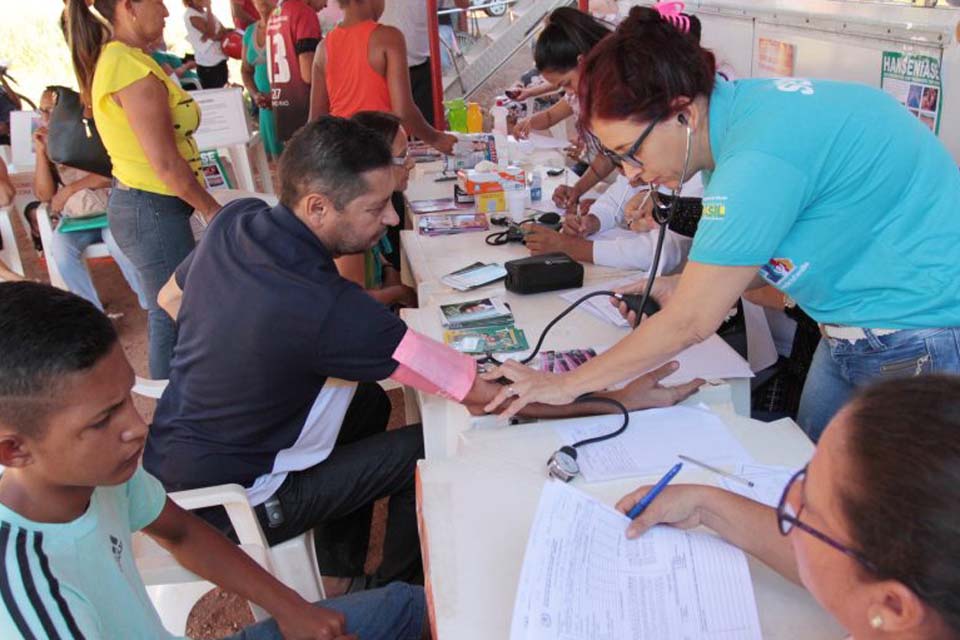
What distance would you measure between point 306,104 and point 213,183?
712 millimetres

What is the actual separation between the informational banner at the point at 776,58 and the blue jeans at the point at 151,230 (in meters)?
2.15

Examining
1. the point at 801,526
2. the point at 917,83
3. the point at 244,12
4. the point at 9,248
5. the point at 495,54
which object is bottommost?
the point at 9,248

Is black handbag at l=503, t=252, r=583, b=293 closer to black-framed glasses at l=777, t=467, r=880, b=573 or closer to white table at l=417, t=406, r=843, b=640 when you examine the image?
white table at l=417, t=406, r=843, b=640

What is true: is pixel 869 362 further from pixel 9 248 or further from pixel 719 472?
pixel 9 248

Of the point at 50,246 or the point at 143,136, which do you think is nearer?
the point at 143,136

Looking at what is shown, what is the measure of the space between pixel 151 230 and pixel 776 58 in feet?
7.53

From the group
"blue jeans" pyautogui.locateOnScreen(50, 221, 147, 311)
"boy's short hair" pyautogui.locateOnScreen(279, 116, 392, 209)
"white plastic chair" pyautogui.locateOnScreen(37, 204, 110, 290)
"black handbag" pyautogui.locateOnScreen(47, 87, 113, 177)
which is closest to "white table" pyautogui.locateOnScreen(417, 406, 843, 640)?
"boy's short hair" pyautogui.locateOnScreen(279, 116, 392, 209)

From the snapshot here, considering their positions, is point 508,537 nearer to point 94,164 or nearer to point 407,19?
point 94,164

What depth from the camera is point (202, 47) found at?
5.89m

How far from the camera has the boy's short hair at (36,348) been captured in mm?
865

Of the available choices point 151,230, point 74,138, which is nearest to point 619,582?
point 151,230

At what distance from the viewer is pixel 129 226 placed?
2.38 m

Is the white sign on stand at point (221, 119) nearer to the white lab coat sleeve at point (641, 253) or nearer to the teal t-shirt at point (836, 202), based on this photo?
the white lab coat sleeve at point (641, 253)

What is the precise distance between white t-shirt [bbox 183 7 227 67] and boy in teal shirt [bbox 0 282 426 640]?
5.64 metres
